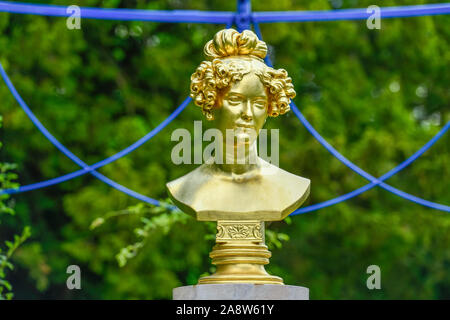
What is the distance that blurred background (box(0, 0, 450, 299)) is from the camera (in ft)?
42.9

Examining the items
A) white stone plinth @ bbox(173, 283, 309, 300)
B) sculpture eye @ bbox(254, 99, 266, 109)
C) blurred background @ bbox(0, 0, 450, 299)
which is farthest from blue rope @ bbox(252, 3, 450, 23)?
blurred background @ bbox(0, 0, 450, 299)

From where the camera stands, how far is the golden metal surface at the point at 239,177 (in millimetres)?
6715

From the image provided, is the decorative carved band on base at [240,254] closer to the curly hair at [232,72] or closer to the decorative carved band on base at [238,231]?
the decorative carved band on base at [238,231]

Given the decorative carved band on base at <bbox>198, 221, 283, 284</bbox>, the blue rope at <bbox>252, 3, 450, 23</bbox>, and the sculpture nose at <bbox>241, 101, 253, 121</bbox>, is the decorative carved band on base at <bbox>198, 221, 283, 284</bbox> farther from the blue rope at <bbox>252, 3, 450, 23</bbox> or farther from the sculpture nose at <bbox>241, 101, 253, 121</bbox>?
the blue rope at <bbox>252, 3, 450, 23</bbox>

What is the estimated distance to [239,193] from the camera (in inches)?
Result: 269

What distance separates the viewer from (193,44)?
46.9 ft

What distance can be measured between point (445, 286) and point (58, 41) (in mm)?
7556

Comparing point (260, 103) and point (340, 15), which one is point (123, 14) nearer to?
point (340, 15)

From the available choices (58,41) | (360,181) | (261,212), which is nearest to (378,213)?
(360,181)

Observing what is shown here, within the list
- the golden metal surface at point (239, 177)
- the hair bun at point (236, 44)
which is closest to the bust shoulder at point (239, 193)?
the golden metal surface at point (239, 177)

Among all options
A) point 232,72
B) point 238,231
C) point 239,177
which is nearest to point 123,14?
point 232,72

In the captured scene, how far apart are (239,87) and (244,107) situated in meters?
0.14

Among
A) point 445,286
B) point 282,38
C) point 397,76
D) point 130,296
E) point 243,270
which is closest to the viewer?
point 243,270

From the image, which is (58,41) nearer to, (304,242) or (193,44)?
(193,44)
